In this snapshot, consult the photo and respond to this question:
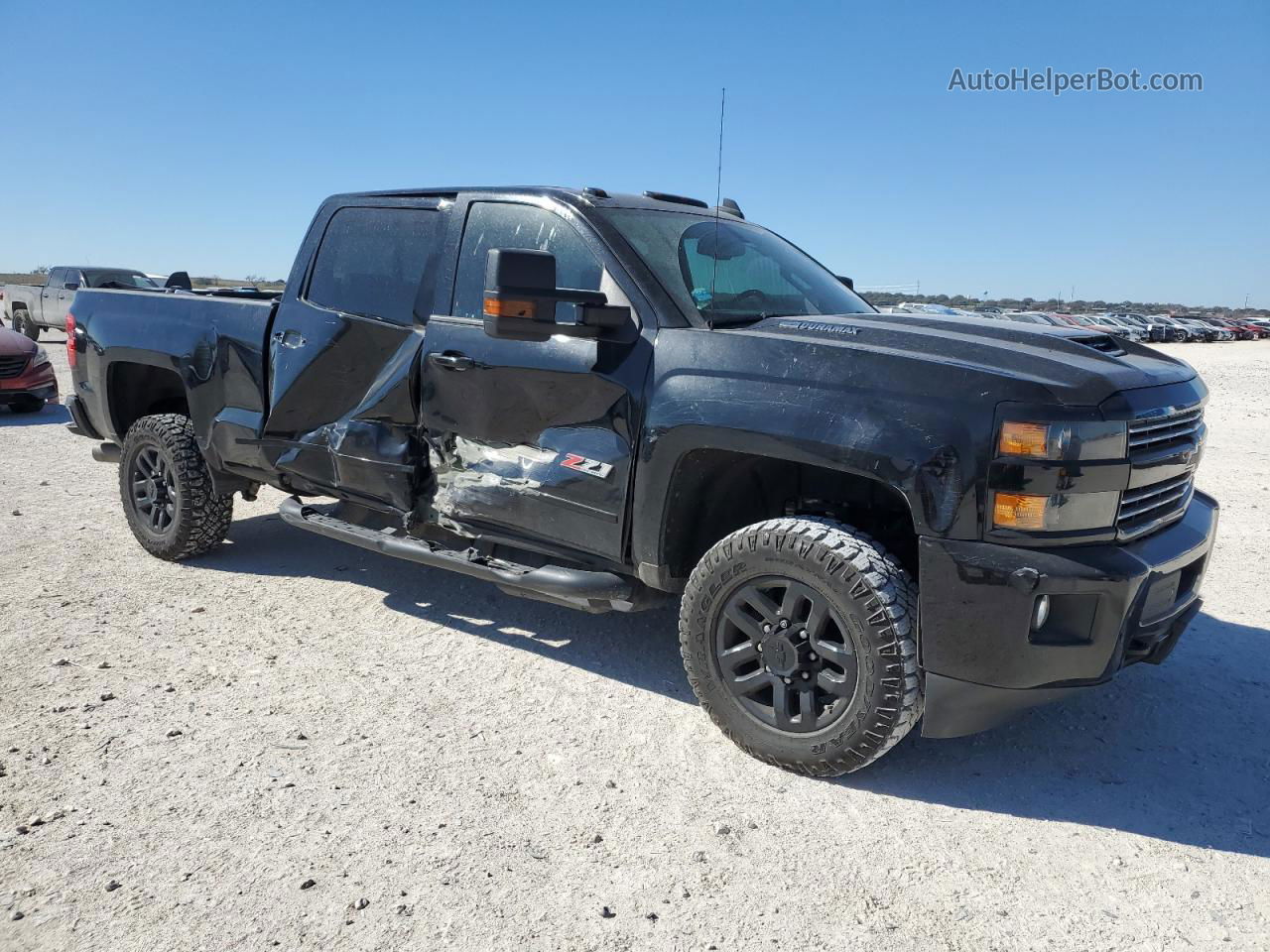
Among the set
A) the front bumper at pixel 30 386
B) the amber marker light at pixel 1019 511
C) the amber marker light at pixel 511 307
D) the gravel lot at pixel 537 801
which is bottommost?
the gravel lot at pixel 537 801

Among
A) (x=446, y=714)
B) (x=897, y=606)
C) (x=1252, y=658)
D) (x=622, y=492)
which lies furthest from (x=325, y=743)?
(x=1252, y=658)

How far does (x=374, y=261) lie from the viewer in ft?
14.9

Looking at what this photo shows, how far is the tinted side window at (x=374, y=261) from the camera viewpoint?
4.33 meters

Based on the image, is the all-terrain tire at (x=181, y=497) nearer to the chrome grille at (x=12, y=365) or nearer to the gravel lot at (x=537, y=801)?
the gravel lot at (x=537, y=801)

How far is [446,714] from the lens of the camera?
362 centimetres

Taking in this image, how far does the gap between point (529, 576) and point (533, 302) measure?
44.5 inches

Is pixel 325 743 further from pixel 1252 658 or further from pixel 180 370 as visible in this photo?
pixel 1252 658

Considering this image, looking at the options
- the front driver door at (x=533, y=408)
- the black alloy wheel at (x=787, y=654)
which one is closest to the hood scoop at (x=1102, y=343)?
→ the black alloy wheel at (x=787, y=654)

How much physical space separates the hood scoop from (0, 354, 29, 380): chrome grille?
12096 millimetres

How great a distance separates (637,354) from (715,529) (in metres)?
0.78

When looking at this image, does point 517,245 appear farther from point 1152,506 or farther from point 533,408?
point 1152,506

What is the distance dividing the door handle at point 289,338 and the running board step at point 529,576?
971 mm

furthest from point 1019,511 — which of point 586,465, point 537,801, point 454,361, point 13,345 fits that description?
point 13,345

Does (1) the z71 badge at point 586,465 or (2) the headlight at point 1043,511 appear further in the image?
(1) the z71 badge at point 586,465
